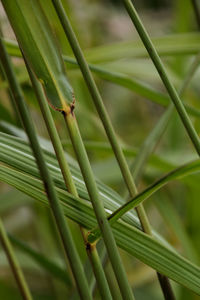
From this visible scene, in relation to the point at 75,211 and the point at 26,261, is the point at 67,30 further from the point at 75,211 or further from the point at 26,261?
the point at 26,261

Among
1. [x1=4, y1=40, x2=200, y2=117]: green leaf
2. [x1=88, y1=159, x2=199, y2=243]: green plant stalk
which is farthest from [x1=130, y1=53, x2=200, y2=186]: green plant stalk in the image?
[x1=88, y1=159, x2=199, y2=243]: green plant stalk

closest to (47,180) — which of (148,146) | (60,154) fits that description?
(60,154)

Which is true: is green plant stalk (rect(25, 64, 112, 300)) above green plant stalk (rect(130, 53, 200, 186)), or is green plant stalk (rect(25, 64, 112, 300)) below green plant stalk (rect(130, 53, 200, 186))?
below

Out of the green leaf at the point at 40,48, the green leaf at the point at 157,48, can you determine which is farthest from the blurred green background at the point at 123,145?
the green leaf at the point at 40,48

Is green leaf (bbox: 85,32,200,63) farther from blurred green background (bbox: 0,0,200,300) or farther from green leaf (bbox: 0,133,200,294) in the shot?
green leaf (bbox: 0,133,200,294)

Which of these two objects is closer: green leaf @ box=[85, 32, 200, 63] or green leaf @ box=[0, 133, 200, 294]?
green leaf @ box=[0, 133, 200, 294]

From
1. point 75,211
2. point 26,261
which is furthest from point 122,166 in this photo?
point 26,261
